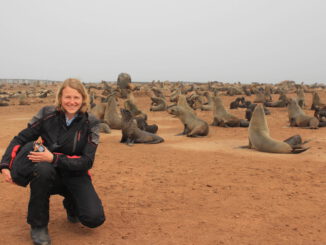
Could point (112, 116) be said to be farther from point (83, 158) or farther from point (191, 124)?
point (83, 158)

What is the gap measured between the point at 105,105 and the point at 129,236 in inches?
380

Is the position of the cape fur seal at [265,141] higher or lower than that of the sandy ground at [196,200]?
higher

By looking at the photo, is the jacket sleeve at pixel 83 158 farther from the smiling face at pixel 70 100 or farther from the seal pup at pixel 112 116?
the seal pup at pixel 112 116

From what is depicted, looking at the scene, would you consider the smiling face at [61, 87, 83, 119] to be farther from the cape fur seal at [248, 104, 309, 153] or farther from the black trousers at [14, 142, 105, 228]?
the cape fur seal at [248, 104, 309, 153]

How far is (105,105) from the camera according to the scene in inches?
502

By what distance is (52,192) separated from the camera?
3529mm

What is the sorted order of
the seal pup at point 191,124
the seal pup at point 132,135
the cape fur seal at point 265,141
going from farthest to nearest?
the seal pup at point 191,124
the seal pup at point 132,135
the cape fur seal at point 265,141

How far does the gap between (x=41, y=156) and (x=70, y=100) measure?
62cm

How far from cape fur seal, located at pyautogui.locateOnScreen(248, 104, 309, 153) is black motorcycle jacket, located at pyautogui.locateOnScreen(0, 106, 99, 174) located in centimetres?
529

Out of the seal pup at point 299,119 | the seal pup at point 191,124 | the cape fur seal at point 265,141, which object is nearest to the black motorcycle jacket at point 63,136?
the cape fur seal at point 265,141

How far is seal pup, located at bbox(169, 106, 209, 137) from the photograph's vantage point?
10.4 m

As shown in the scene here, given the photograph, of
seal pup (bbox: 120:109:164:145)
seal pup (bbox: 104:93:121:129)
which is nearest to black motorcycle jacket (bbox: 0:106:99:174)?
seal pup (bbox: 120:109:164:145)

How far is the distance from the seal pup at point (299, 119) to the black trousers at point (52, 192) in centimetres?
969

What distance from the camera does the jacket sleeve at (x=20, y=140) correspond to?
10.9 ft
